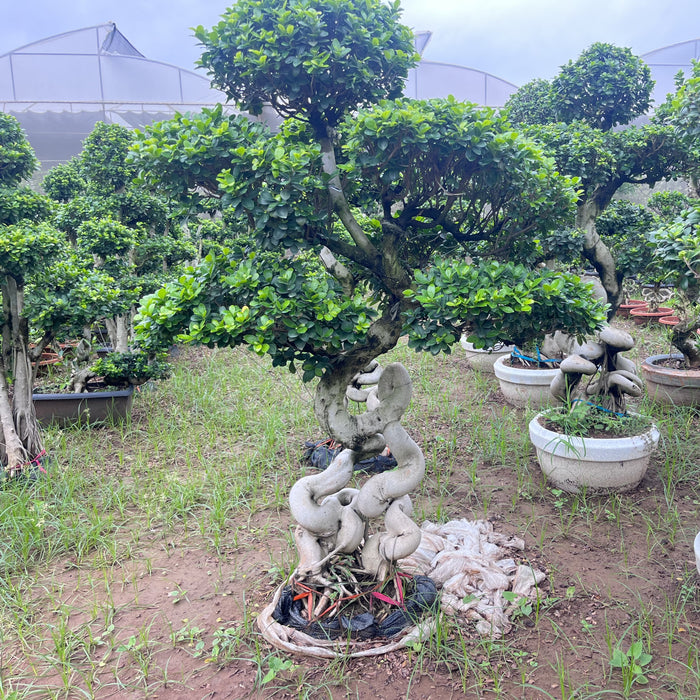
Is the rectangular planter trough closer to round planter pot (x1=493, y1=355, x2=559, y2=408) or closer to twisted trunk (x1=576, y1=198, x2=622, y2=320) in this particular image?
round planter pot (x1=493, y1=355, x2=559, y2=408)

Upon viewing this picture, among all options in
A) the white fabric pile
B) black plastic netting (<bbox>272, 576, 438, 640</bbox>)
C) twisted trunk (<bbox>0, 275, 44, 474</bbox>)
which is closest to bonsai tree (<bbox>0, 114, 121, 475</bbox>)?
twisted trunk (<bbox>0, 275, 44, 474</bbox>)

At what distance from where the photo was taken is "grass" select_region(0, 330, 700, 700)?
2.06 metres

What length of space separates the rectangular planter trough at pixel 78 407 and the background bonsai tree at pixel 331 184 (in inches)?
117

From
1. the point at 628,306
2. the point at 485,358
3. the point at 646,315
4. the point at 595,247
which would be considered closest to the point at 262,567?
the point at 595,247

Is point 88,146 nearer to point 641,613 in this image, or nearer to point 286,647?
point 286,647

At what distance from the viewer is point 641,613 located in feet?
7.60

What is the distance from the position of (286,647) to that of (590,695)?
1.10 metres

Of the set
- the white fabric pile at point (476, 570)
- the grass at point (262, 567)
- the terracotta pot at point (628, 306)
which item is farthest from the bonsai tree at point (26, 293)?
the terracotta pot at point (628, 306)

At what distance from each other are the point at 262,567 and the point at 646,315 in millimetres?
7222

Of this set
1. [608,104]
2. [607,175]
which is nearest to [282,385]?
[607,175]

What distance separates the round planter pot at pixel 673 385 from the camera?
4.60 m

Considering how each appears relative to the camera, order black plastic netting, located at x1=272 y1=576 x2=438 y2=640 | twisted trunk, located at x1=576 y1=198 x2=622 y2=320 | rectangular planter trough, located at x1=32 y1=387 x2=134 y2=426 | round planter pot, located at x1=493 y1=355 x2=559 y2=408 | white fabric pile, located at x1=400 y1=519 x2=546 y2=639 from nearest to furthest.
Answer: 1. black plastic netting, located at x1=272 y1=576 x2=438 y2=640
2. white fabric pile, located at x1=400 y1=519 x2=546 y2=639
3. twisted trunk, located at x1=576 y1=198 x2=622 y2=320
4. rectangular planter trough, located at x1=32 y1=387 x2=134 y2=426
5. round planter pot, located at x1=493 y1=355 x2=559 y2=408

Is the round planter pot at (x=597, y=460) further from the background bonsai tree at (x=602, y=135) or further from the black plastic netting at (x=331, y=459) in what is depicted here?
the background bonsai tree at (x=602, y=135)

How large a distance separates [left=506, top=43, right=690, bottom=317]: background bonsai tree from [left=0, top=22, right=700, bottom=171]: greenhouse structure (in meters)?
5.89
